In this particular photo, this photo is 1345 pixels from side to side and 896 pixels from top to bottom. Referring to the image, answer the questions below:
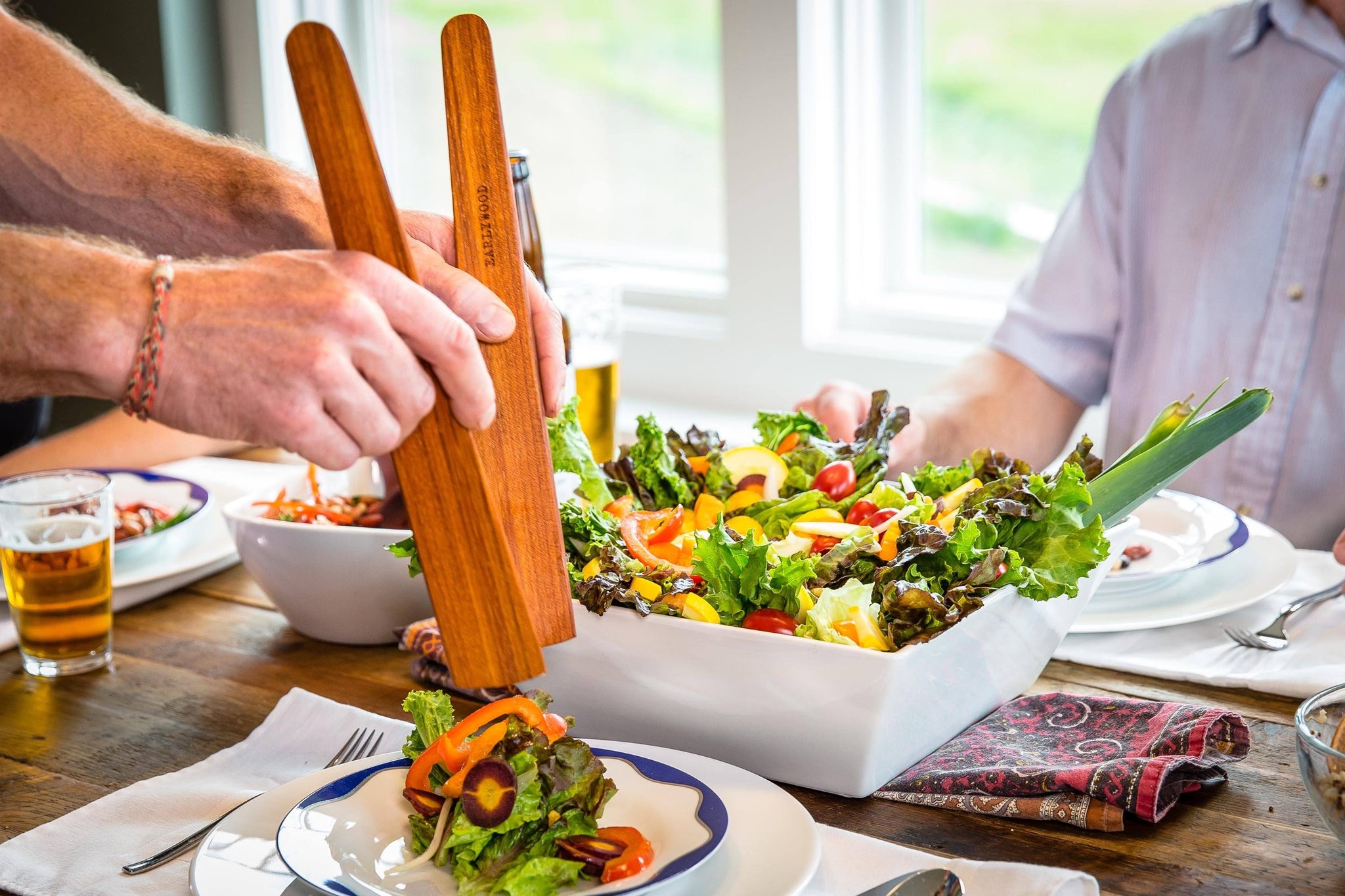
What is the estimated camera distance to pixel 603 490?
3.73 ft

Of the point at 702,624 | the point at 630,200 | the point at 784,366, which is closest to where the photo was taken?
the point at 702,624

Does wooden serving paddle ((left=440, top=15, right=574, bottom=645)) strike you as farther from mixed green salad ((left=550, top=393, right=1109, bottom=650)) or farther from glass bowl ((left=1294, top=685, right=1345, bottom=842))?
glass bowl ((left=1294, top=685, right=1345, bottom=842))

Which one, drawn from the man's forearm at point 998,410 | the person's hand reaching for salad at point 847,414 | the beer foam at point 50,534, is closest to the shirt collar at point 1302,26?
the man's forearm at point 998,410

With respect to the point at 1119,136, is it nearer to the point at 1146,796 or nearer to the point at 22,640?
the point at 1146,796

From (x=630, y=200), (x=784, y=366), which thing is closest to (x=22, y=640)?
(x=784, y=366)

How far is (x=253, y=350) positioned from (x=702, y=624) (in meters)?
0.34

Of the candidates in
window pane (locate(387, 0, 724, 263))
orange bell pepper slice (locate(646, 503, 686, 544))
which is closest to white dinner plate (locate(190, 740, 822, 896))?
orange bell pepper slice (locate(646, 503, 686, 544))

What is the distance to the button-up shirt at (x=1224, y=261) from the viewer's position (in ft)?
5.71

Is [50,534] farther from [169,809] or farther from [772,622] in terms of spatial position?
[772,622]

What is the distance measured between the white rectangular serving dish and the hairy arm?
69 centimetres

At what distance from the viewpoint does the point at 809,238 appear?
2672 millimetres

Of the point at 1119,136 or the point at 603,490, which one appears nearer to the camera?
the point at 603,490

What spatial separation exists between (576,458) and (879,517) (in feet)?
0.95

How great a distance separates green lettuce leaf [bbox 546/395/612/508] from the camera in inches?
44.5
